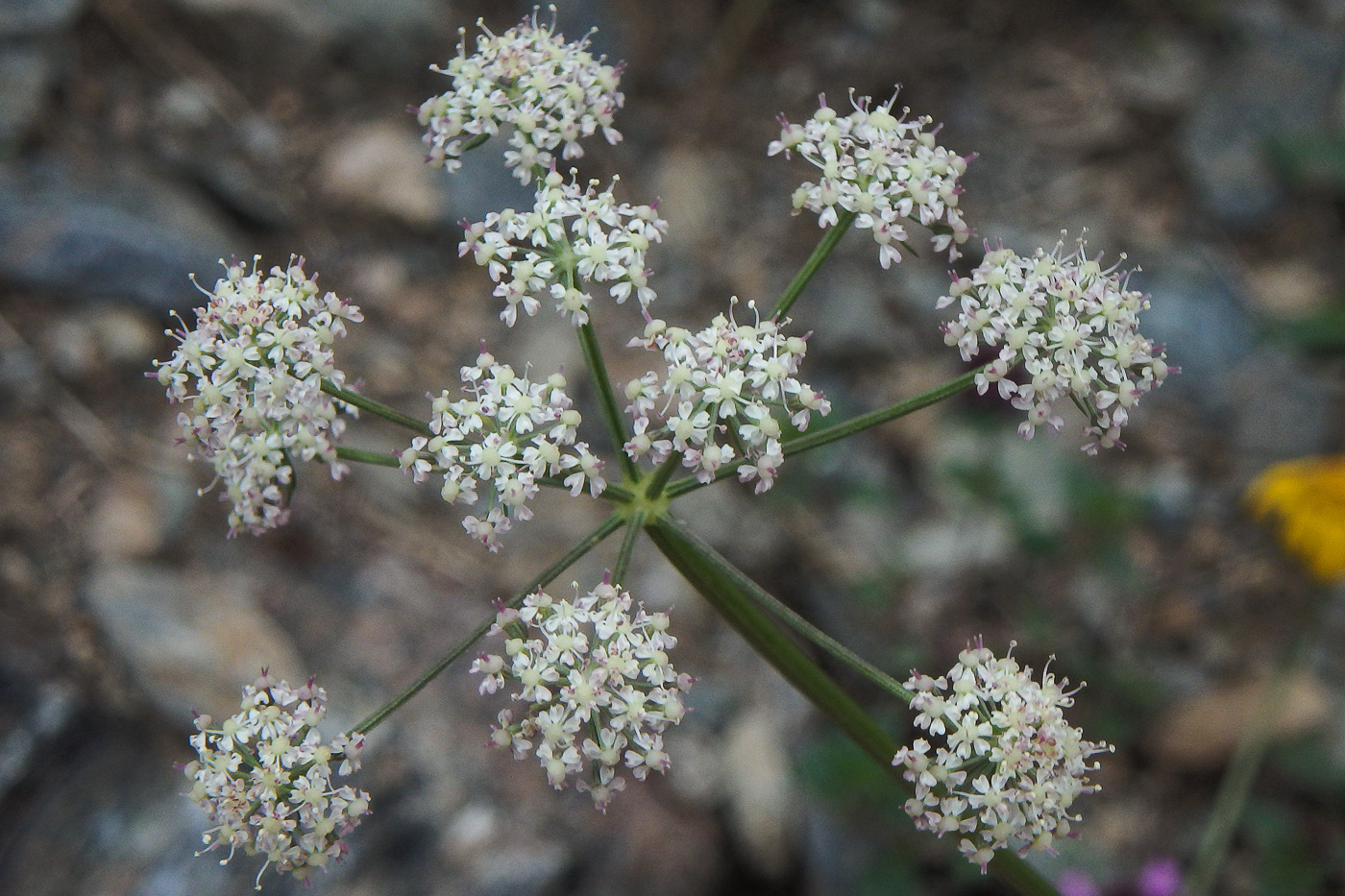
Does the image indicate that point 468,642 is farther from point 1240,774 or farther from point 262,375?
point 1240,774

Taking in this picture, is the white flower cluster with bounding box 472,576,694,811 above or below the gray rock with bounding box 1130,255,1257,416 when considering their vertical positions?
below

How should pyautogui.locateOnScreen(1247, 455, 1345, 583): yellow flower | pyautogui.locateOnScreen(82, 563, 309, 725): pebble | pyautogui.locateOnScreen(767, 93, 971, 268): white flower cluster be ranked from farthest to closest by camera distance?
pyautogui.locateOnScreen(1247, 455, 1345, 583): yellow flower
pyautogui.locateOnScreen(82, 563, 309, 725): pebble
pyautogui.locateOnScreen(767, 93, 971, 268): white flower cluster

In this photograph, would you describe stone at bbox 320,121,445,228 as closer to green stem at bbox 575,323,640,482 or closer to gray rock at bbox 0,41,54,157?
gray rock at bbox 0,41,54,157

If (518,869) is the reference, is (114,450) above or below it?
above

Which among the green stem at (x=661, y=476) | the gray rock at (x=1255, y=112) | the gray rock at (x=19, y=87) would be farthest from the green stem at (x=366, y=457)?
the gray rock at (x=1255, y=112)

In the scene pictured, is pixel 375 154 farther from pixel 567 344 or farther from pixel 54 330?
pixel 54 330

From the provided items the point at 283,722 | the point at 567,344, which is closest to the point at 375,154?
the point at 567,344

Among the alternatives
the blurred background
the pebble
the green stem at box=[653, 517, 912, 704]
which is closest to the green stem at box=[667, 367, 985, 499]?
the green stem at box=[653, 517, 912, 704]
